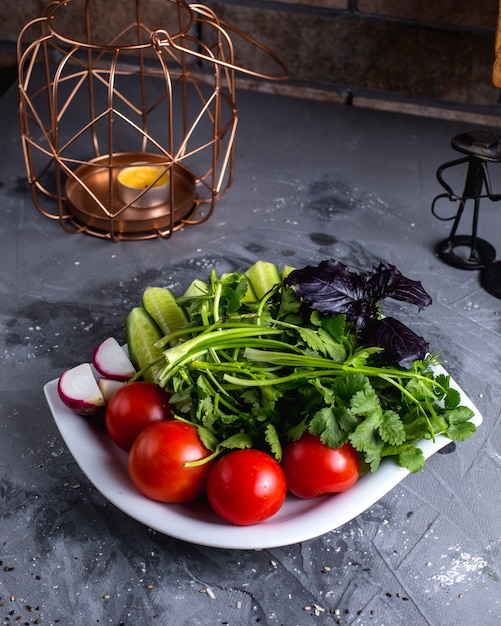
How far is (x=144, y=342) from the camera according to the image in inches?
→ 36.4

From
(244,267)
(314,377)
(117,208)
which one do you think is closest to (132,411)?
(314,377)

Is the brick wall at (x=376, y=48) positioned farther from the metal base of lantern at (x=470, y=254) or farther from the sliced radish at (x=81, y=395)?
the sliced radish at (x=81, y=395)

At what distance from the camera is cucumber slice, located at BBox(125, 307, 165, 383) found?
87 cm

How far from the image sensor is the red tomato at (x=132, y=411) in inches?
31.5

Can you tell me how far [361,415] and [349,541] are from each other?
14 cm

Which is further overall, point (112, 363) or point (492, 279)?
point (492, 279)

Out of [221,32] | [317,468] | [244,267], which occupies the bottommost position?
[244,267]

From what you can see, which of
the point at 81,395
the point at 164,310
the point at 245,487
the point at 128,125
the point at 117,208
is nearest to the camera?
the point at 245,487

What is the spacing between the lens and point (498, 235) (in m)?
1.32

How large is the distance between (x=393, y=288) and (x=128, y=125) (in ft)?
2.95

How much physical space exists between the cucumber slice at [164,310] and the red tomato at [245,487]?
248 millimetres

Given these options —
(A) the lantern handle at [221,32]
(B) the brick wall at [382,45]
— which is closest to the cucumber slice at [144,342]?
(A) the lantern handle at [221,32]

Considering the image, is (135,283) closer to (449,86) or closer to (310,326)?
(310,326)

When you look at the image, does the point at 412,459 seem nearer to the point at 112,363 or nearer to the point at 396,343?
the point at 396,343
